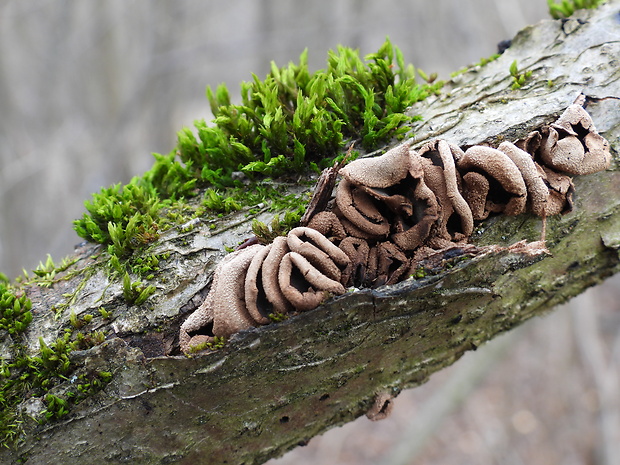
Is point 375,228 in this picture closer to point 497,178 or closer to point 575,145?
point 497,178

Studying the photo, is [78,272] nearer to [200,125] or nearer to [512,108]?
[200,125]

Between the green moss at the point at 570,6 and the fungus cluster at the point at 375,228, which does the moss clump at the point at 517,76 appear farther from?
the green moss at the point at 570,6

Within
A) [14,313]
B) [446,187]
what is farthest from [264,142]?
[14,313]

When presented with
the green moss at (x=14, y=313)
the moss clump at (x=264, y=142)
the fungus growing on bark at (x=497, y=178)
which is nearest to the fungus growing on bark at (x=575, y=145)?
the fungus growing on bark at (x=497, y=178)

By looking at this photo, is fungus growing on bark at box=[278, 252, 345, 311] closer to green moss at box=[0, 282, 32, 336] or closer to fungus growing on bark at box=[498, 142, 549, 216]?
fungus growing on bark at box=[498, 142, 549, 216]

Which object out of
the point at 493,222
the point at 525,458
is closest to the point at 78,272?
the point at 493,222
